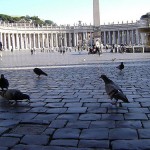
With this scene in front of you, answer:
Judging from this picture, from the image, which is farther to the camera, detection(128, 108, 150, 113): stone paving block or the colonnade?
the colonnade

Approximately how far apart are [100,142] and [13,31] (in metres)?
99.3

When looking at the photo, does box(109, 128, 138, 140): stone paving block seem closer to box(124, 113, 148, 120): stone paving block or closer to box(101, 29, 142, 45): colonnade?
box(124, 113, 148, 120): stone paving block

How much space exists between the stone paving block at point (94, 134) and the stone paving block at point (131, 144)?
0.32 m

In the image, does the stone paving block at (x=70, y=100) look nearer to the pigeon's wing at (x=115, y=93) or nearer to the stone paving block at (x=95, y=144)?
the pigeon's wing at (x=115, y=93)

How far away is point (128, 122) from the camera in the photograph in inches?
218

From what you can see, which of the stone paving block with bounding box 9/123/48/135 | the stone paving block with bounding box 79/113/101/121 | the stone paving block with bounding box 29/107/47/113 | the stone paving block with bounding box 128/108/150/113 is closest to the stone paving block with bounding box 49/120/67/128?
the stone paving block with bounding box 9/123/48/135

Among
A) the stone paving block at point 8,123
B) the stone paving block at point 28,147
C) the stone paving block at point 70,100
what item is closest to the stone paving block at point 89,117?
the stone paving block at point 8,123

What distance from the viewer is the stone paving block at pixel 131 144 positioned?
4227 millimetres

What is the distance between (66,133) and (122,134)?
2.75ft

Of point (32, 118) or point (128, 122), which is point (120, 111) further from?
point (32, 118)

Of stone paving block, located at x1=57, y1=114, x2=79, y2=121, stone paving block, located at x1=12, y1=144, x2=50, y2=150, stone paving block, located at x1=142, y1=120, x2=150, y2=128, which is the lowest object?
stone paving block, located at x1=12, y1=144, x2=50, y2=150

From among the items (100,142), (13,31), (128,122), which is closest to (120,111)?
(128,122)

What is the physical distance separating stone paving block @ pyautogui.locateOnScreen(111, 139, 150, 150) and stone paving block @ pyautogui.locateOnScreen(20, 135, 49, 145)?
96 cm

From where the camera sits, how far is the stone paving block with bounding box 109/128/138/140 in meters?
4.69
